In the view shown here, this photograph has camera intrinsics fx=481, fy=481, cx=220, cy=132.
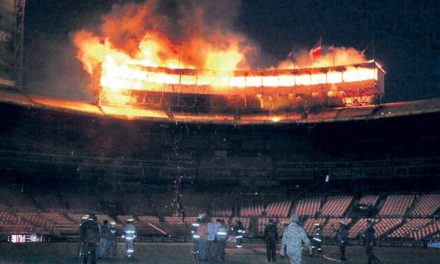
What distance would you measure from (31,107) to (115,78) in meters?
12.5

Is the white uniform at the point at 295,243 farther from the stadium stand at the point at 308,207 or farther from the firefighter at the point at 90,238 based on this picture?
the stadium stand at the point at 308,207

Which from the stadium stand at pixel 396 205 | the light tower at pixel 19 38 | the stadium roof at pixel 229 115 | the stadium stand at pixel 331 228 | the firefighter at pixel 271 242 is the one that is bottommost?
the stadium stand at pixel 331 228

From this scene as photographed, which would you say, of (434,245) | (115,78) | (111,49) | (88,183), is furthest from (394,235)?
(111,49)

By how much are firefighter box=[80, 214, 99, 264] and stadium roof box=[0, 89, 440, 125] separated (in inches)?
927

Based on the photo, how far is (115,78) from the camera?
50.8 meters

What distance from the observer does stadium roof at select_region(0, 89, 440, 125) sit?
41438mm

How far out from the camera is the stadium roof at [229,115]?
136 ft

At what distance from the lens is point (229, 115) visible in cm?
5250

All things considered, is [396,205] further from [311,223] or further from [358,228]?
[311,223]

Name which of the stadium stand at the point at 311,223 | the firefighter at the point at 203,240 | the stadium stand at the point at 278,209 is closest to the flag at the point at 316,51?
the stadium stand at the point at 278,209

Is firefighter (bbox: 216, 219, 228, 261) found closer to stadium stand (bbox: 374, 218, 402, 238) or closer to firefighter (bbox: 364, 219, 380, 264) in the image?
firefighter (bbox: 364, 219, 380, 264)

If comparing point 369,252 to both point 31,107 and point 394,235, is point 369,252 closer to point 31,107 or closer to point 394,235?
point 394,235

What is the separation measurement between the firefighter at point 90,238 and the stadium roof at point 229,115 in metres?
23.5

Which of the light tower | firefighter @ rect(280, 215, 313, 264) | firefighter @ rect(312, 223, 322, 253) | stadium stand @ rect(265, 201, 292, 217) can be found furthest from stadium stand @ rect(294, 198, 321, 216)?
firefighter @ rect(280, 215, 313, 264)
